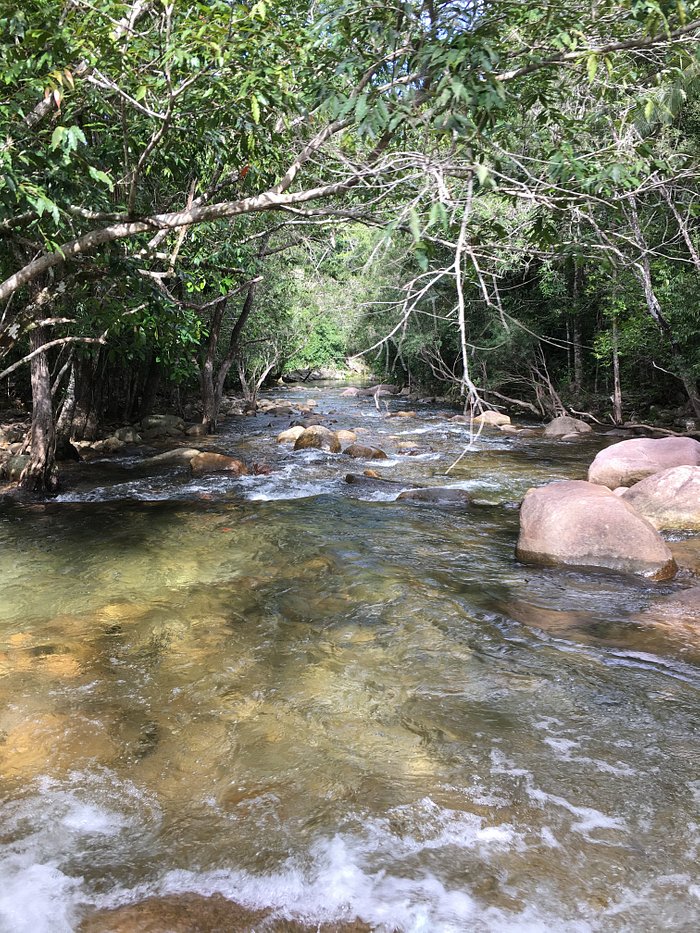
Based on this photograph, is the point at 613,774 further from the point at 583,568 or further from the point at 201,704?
the point at 583,568

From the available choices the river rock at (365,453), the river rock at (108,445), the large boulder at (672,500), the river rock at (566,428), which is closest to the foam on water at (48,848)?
the large boulder at (672,500)

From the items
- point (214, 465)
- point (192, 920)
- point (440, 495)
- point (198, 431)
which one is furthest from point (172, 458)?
point (192, 920)

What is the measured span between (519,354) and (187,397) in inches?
540

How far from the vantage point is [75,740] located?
3.52 m

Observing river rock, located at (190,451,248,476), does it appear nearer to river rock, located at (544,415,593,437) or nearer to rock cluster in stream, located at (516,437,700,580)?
rock cluster in stream, located at (516,437,700,580)

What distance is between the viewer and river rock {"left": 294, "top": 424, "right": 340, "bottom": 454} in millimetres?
14805

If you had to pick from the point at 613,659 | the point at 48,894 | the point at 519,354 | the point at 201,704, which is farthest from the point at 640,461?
the point at 519,354

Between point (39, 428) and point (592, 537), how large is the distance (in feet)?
28.3

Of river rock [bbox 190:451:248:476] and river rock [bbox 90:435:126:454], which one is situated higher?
river rock [bbox 90:435:126:454]

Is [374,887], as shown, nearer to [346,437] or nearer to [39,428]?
[39,428]

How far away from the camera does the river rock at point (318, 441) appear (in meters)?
14.8

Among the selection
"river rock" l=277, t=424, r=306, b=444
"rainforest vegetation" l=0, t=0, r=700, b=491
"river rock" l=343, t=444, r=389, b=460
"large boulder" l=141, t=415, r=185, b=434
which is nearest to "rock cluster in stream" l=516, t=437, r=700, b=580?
"rainforest vegetation" l=0, t=0, r=700, b=491

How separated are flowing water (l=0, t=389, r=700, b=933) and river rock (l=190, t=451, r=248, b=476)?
522cm

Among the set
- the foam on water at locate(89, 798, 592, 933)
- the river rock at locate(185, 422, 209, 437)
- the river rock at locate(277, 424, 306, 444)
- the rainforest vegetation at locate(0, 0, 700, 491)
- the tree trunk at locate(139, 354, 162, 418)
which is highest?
the rainforest vegetation at locate(0, 0, 700, 491)
